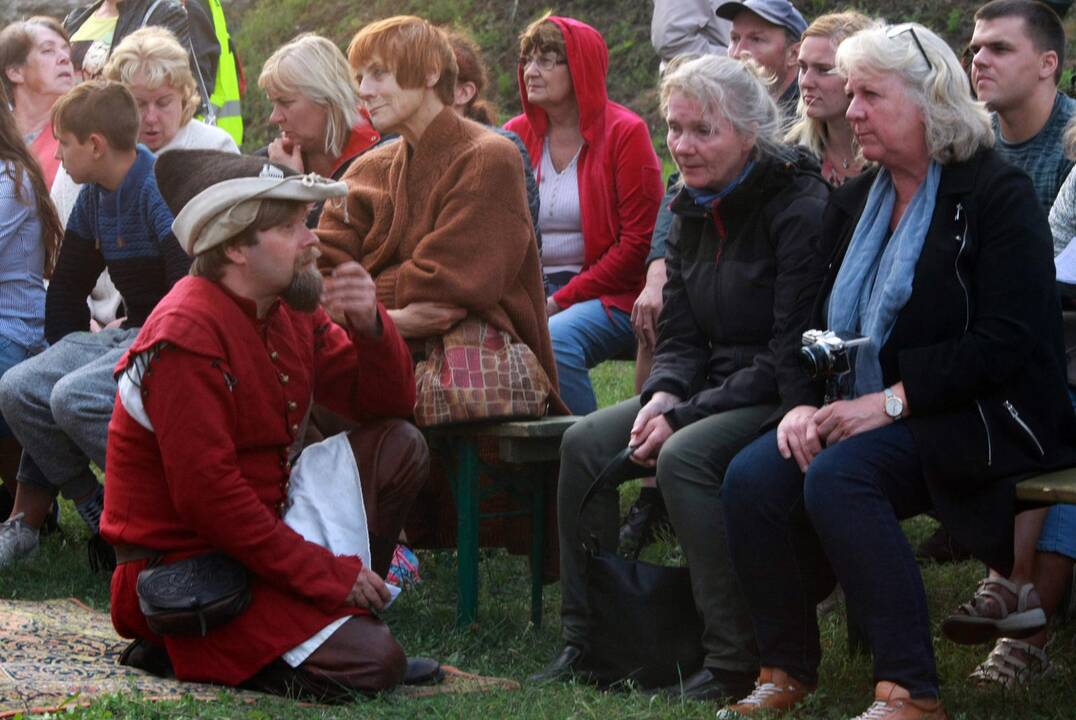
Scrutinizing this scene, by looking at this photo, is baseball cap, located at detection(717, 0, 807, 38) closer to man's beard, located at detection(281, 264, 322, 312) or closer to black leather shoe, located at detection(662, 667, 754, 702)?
man's beard, located at detection(281, 264, 322, 312)

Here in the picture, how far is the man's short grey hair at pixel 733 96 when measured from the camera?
15.6 ft

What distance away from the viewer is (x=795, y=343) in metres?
4.48

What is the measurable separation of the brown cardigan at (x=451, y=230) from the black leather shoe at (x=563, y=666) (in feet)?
3.29

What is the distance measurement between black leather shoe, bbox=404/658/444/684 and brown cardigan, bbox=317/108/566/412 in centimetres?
117

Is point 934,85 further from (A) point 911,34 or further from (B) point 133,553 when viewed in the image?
(B) point 133,553

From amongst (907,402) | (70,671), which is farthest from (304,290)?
(907,402)

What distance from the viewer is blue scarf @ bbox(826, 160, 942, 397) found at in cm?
415

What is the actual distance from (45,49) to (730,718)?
18.1 feet

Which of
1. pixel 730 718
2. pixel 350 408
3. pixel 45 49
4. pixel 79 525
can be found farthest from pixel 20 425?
pixel 730 718

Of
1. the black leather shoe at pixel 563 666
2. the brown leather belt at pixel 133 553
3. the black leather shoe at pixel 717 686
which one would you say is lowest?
the black leather shoe at pixel 563 666

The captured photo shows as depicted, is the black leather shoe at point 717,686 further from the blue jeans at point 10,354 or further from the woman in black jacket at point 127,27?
the woman in black jacket at point 127,27

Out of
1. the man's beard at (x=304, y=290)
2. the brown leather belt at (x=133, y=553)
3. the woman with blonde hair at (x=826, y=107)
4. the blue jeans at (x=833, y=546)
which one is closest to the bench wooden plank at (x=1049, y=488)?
the blue jeans at (x=833, y=546)

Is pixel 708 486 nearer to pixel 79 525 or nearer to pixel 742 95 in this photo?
pixel 742 95

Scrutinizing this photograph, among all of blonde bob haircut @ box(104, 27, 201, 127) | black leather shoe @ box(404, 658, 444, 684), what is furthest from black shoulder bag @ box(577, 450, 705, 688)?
blonde bob haircut @ box(104, 27, 201, 127)
